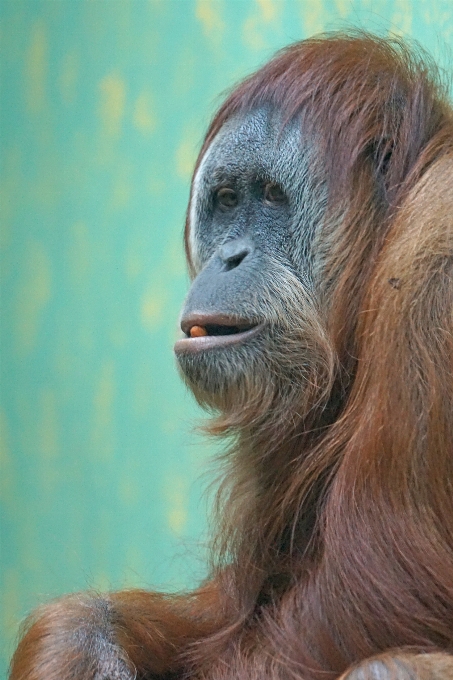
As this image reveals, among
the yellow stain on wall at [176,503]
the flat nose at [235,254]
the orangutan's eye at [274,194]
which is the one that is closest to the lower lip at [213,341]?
the flat nose at [235,254]

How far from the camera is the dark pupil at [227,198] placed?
70.4 inches

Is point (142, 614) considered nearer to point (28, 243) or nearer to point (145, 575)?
point (145, 575)

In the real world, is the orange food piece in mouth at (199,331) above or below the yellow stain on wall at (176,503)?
above

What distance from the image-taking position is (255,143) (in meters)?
1.76

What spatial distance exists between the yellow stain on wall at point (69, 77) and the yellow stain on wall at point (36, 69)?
66mm

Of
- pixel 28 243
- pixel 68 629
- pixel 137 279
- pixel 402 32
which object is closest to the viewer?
pixel 68 629

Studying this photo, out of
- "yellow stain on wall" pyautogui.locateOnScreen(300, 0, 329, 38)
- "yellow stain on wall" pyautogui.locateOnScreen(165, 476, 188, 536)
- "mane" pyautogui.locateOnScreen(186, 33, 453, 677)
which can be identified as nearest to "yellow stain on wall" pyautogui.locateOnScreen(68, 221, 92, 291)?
"yellow stain on wall" pyautogui.locateOnScreen(165, 476, 188, 536)

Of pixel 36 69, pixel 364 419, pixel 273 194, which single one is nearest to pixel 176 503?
pixel 273 194

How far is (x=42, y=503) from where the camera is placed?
8.90 ft

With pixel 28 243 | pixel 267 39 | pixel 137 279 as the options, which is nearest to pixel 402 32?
pixel 267 39

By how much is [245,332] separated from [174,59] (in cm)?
116

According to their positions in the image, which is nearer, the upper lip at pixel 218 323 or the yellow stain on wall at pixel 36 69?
the upper lip at pixel 218 323

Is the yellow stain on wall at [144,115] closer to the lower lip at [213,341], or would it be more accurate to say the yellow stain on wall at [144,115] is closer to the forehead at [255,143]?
the forehead at [255,143]

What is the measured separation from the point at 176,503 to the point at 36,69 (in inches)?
50.1
